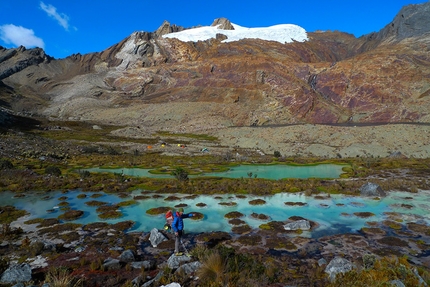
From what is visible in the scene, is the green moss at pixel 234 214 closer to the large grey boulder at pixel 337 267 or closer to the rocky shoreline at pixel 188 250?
the rocky shoreline at pixel 188 250

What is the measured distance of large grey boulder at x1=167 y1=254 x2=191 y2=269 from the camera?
13.8 metres

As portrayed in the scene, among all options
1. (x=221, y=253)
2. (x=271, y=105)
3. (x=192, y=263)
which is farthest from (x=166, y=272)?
(x=271, y=105)

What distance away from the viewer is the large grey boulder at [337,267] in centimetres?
1304

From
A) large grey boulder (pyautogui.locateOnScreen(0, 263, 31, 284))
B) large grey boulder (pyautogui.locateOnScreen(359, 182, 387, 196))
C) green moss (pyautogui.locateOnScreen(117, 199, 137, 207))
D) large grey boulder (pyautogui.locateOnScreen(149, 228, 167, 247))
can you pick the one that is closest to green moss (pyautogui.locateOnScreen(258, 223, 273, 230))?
large grey boulder (pyautogui.locateOnScreen(149, 228, 167, 247))

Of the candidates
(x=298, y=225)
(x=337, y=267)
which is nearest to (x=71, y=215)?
(x=298, y=225)

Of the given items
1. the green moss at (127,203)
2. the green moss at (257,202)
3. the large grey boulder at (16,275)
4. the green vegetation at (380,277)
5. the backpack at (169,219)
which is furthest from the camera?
the green moss at (257,202)

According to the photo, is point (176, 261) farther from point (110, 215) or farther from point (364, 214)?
point (364, 214)

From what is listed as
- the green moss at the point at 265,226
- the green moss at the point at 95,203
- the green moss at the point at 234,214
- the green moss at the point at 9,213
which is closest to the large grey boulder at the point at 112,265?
the green moss at the point at 265,226

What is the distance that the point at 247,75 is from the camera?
178375mm

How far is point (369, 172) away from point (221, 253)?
38752 millimetres

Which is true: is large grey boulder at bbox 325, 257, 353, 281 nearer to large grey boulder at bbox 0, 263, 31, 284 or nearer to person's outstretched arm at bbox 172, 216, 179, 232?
person's outstretched arm at bbox 172, 216, 179, 232

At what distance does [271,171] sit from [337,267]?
118 ft

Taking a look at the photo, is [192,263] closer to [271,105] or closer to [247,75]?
[271,105]

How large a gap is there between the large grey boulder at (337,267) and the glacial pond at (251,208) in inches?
205
